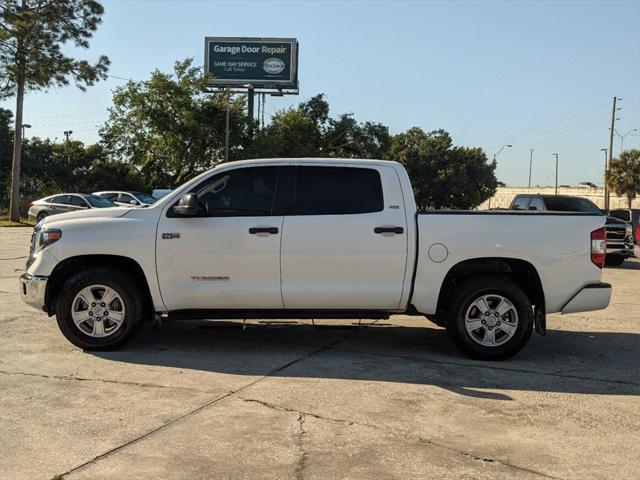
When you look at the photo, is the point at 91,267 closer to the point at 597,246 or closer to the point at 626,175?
the point at 597,246

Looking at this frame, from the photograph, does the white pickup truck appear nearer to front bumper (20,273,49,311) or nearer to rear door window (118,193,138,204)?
front bumper (20,273,49,311)

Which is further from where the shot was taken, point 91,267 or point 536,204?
point 536,204

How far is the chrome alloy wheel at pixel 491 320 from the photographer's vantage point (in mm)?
6156

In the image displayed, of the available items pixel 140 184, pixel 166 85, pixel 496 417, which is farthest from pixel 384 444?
pixel 140 184

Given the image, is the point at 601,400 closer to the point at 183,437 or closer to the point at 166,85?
the point at 183,437

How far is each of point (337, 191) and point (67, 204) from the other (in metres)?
22.8

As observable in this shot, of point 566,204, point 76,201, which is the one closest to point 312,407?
point 566,204

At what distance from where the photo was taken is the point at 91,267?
6359mm

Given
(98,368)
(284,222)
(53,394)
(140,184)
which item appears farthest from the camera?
(140,184)

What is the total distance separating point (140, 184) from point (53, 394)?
47678 mm

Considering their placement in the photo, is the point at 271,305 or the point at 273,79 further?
the point at 273,79

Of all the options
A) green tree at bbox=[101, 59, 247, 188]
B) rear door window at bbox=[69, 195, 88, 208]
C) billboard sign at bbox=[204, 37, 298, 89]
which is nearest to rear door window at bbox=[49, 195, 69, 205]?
rear door window at bbox=[69, 195, 88, 208]

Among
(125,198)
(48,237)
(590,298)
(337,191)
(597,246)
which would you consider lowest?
(590,298)

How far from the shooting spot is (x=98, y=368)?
5750 mm
